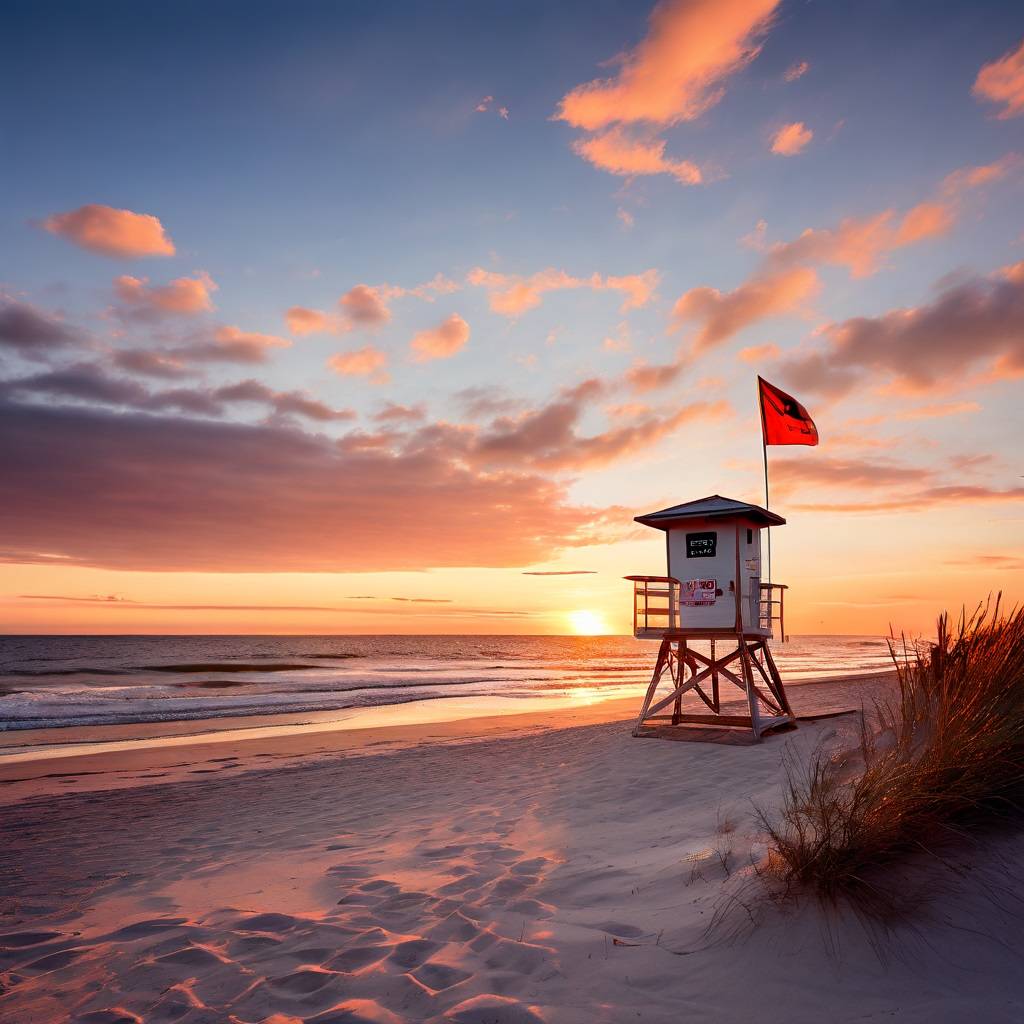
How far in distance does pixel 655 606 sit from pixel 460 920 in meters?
9.85

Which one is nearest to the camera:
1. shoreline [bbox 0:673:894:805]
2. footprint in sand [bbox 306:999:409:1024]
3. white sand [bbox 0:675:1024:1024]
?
white sand [bbox 0:675:1024:1024]

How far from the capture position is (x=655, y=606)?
13844mm

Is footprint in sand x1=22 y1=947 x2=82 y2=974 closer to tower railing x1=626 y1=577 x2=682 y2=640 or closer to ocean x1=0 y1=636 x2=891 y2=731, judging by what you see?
tower railing x1=626 y1=577 x2=682 y2=640

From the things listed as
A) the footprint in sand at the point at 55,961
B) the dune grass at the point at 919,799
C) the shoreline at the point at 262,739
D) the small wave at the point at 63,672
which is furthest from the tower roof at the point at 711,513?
the small wave at the point at 63,672

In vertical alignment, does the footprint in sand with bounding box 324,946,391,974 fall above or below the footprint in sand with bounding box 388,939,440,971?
below

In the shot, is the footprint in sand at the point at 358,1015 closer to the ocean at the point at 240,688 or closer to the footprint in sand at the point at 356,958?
the footprint in sand at the point at 356,958

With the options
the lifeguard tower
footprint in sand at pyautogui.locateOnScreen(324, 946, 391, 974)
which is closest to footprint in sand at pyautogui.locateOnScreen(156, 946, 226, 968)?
footprint in sand at pyautogui.locateOnScreen(324, 946, 391, 974)

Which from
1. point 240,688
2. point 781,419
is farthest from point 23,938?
point 240,688

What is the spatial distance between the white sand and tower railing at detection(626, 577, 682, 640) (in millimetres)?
4486

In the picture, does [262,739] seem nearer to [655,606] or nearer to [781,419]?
[655,606]

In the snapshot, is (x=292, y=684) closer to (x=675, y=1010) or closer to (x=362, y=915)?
(x=362, y=915)

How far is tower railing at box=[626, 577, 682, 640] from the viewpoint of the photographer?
44.2 ft

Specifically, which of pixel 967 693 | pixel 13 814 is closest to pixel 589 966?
pixel 967 693

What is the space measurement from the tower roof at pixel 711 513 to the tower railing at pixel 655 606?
123 cm
